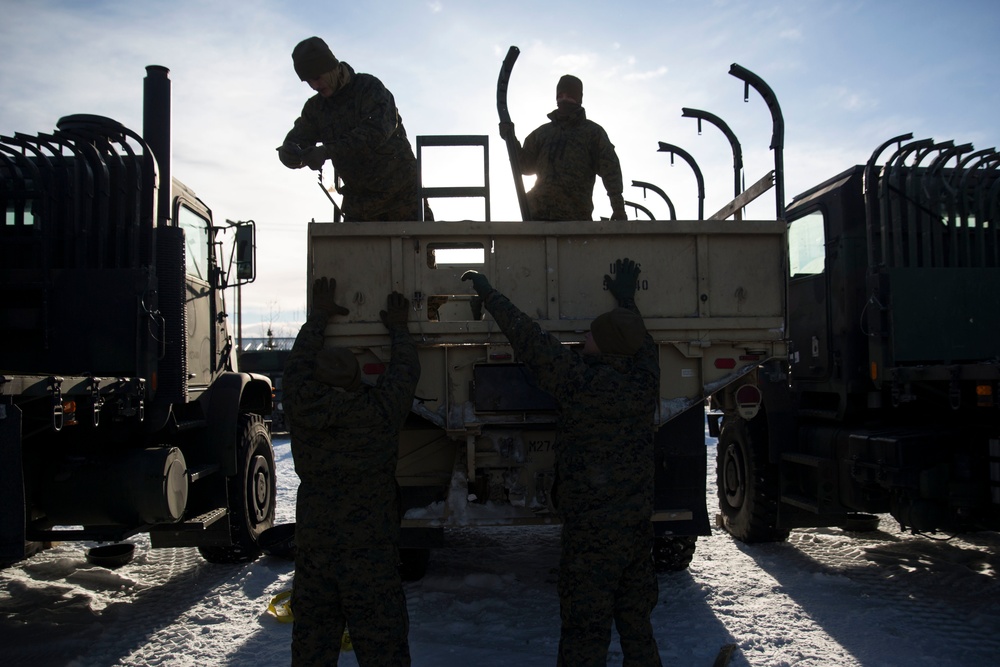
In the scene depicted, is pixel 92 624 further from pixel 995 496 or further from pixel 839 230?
pixel 839 230

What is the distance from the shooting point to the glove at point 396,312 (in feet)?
13.4

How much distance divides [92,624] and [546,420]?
10.2 ft

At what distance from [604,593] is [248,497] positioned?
360 centimetres

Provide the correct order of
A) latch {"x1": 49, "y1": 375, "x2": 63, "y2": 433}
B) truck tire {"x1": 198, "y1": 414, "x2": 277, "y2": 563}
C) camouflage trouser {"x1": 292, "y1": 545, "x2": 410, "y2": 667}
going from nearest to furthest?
camouflage trouser {"x1": 292, "y1": 545, "x2": 410, "y2": 667}, latch {"x1": 49, "y1": 375, "x2": 63, "y2": 433}, truck tire {"x1": 198, "y1": 414, "x2": 277, "y2": 563}

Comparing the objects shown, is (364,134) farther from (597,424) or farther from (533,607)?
(533,607)

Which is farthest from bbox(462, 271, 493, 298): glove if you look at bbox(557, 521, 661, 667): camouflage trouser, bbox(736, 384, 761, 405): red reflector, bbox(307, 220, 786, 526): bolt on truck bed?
bbox(736, 384, 761, 405): red reflector

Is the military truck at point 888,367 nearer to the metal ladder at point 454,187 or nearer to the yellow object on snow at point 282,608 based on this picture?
the metal ladder at point 454,187

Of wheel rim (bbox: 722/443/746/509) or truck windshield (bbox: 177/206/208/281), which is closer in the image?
truck windshield (bbox: 177/206/208/281)

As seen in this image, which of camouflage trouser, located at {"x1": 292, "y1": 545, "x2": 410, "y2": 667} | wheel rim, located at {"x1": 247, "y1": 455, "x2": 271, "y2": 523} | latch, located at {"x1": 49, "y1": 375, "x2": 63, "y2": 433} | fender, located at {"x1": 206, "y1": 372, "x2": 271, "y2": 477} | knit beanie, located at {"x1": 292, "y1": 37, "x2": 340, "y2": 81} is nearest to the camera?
camouflage trouser, located at {"x1": 292, "y1": 545, "x2": 410, "y2": 667}

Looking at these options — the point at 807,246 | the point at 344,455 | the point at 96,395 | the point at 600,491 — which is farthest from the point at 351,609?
the point at 807,246

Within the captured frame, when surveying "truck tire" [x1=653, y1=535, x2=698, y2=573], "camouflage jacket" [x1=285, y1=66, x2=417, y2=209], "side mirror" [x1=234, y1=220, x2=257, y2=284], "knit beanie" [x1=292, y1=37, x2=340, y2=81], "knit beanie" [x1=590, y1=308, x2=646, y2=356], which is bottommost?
"truck tire" [x1=653, y1=535, x2=698, y2=573]

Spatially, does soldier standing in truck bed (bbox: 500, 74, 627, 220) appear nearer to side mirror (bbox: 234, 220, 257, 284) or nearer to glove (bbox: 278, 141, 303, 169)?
glove (bbox: 278, 141, 303, 169)

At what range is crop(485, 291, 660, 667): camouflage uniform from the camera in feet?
11.5

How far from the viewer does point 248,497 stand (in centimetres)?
610
